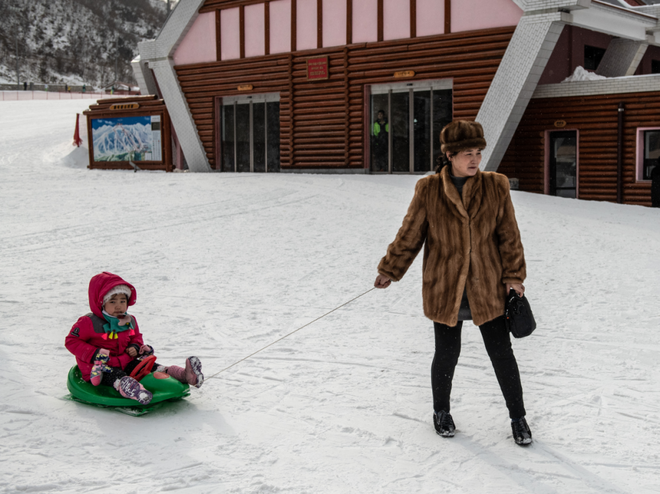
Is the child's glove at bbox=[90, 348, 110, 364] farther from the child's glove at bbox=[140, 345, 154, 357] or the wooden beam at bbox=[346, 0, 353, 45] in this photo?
the wooden beam at bbox=[346, 0, 353, 45]

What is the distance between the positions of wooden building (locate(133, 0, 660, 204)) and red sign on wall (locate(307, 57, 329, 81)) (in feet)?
0.09

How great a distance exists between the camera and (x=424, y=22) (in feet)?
56.6

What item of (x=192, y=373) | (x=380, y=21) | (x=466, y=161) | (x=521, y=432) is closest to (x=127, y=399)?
(x=192, y=373)

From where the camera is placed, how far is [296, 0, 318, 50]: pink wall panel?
19.1m

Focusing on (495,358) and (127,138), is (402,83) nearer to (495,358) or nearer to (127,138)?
(127,138)

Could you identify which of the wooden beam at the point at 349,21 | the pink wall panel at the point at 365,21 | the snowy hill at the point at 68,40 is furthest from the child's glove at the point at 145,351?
the snowy hill at the point at 68,40

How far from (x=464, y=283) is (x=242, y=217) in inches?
337

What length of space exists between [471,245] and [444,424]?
0.93 metres

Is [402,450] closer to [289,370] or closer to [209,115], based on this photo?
[289,370]

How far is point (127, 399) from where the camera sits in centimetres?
407

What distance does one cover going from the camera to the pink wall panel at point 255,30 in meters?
20.1

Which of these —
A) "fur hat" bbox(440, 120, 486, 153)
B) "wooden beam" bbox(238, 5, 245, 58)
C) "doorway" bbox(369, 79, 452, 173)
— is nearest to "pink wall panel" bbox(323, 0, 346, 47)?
"doorway" bbox(369, 79, 452, 173)

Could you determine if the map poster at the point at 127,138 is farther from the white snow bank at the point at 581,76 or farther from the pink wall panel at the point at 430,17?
the white snow bank at the point at 581,76

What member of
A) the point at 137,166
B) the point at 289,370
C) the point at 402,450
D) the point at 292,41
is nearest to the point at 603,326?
the point at 289,370
